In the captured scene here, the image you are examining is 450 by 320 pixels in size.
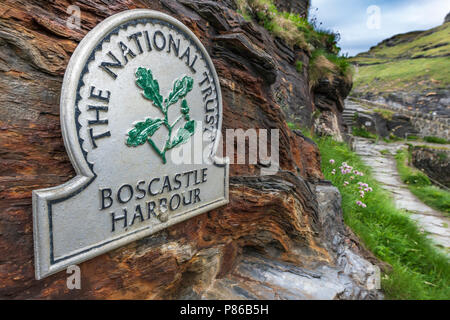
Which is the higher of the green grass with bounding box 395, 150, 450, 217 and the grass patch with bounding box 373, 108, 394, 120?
the grass patch with bounding box 373, 108, 394, 120

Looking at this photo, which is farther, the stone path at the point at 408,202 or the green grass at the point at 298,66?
the green grass at the point at 298,66

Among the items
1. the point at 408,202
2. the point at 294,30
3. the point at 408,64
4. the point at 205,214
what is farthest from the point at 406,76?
the point at 205,214

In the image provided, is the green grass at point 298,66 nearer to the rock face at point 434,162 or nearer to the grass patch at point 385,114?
the rock face at point 434,162

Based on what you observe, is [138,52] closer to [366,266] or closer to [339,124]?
[366,266]

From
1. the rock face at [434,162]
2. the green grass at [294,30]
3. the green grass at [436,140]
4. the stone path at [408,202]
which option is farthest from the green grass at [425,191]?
the green grass at [436,140]

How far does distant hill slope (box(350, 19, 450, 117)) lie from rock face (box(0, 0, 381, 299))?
21.6 m

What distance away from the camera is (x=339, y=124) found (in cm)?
861

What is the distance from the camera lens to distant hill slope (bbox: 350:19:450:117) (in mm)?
26989

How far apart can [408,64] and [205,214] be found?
44.1 m

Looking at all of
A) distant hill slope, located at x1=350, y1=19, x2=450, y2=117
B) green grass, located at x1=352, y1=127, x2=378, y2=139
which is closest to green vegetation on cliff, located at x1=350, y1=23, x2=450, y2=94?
distant hill slope, located at x1=350, y1=19, x2=450, y2=117

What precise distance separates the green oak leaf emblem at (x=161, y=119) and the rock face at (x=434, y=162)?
49.9 feet

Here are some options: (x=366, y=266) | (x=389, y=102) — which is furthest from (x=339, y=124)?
(x=389, y=102)

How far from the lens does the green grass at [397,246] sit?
294 centimetres

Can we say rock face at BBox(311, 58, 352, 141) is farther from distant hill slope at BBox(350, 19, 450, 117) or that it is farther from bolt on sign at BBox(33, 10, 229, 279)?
distant hill slope at BBox(350, 19, 450, 117)
